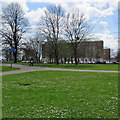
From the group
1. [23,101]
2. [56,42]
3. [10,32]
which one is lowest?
[23,101]

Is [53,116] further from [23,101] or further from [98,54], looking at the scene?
[98,54]

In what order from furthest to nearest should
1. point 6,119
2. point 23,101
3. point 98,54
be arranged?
point 98,54 → point 23,101 → point 6,119

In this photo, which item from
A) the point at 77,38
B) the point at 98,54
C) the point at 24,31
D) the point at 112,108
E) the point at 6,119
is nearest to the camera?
the point at 6,119

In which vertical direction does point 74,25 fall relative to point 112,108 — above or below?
above

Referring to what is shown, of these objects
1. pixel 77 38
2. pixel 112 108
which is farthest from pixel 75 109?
pixel 77 38

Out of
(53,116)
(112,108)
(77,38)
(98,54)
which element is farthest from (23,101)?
(98,54)

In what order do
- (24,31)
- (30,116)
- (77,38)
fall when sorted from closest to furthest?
(30,116), (77,38), (24,31)

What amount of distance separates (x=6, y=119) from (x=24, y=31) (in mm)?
37312

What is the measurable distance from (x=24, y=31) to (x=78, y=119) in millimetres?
37748

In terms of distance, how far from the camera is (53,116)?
12.5ft

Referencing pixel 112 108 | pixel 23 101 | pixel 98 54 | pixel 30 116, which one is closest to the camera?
pixel 30 116

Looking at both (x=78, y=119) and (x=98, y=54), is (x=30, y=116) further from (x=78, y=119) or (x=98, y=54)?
(x=98, y=54)

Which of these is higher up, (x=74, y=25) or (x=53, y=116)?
(x=74, y=25)

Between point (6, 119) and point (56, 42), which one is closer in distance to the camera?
point (6, 119)
